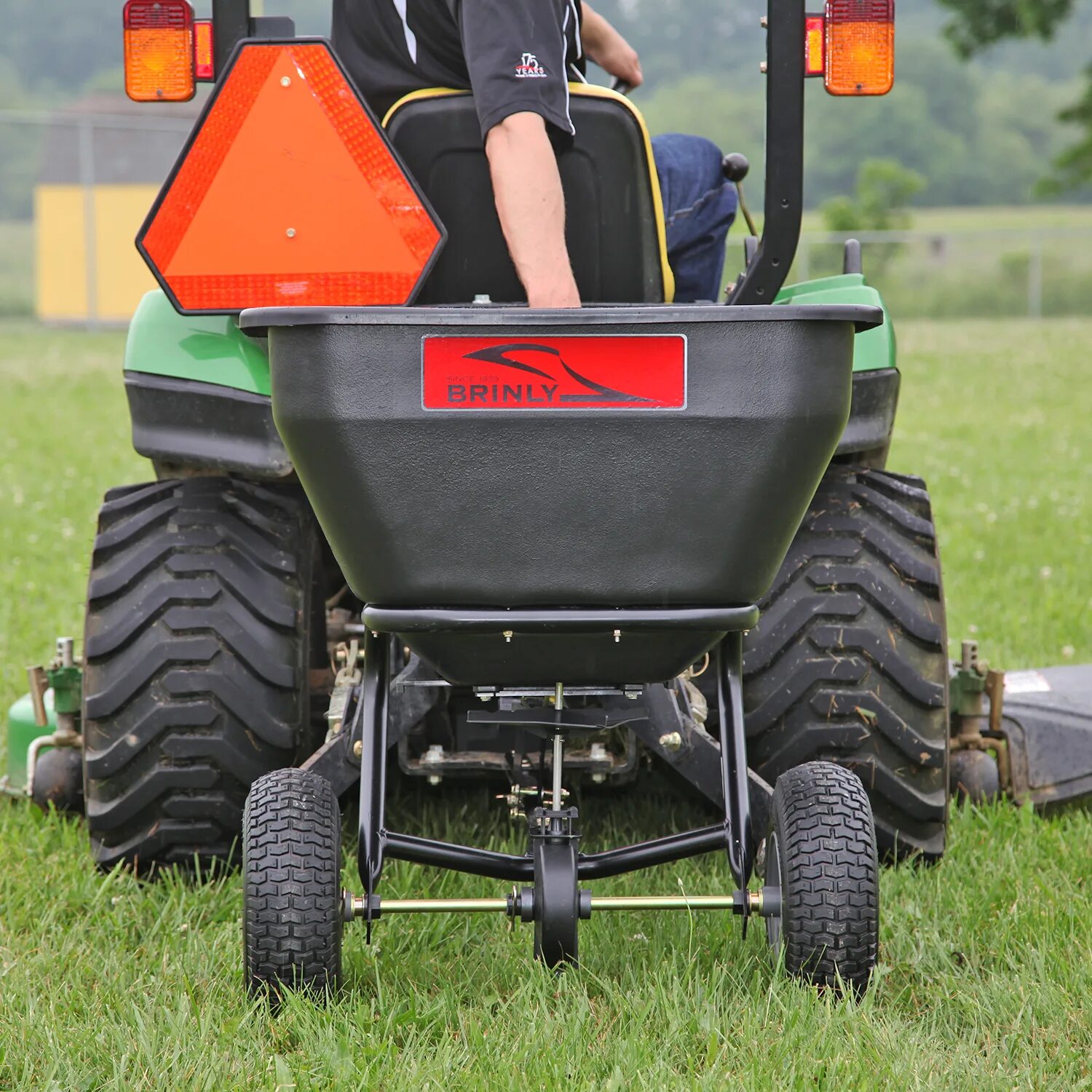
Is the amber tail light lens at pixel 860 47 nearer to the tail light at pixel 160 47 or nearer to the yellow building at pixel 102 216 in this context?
the tail light at pixel 160 47

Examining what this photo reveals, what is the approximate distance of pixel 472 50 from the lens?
212 centimetres

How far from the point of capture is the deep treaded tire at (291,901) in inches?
78.6

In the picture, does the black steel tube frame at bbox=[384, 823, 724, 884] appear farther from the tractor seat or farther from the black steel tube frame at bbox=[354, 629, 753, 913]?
the tractor seat

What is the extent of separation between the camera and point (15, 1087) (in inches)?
74.4

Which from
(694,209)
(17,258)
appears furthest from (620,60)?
(17,258)

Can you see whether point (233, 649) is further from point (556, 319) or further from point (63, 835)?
point (556, 319)

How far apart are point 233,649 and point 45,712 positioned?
2.54 feet

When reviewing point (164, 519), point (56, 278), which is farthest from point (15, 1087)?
point (56, 278)

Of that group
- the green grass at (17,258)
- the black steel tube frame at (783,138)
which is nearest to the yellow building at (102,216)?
the green grass at (17,258)

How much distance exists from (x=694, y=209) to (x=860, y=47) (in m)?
0.63

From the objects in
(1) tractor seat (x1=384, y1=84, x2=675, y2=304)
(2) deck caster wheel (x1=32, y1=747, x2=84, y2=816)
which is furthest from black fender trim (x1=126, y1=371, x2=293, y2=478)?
(2) deck caster wheel (x1=32, y1=747, x2=84, y2=816)

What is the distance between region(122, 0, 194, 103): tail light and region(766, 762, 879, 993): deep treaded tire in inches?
58.2

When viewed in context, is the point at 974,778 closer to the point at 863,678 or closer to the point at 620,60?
the point at 863,678

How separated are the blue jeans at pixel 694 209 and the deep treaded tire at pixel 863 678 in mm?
623
